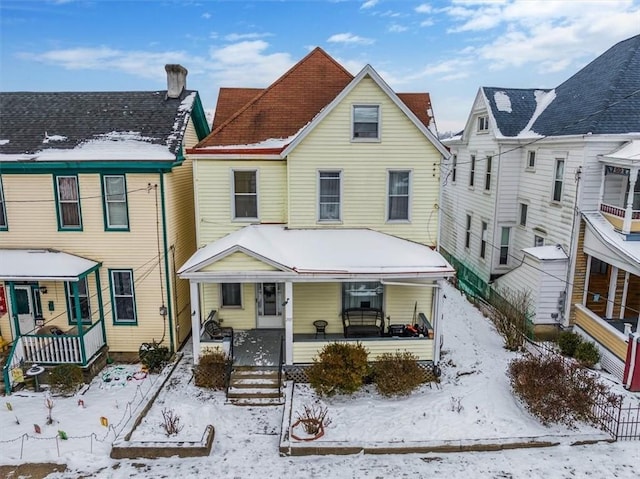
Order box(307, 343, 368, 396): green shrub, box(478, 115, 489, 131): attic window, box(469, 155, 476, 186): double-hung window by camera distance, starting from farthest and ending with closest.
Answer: box(469, 155, 476, 186): double-hung window
box(478, 115, 489, 131): attic window
box(307, 343, 368, 396): green shrub

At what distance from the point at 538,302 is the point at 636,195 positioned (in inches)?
198

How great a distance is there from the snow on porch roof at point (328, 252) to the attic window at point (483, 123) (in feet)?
34.9

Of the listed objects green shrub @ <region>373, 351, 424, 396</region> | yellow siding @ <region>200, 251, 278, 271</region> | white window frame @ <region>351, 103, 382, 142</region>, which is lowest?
green shrub @ <region>373, 351, 424, 396</region>

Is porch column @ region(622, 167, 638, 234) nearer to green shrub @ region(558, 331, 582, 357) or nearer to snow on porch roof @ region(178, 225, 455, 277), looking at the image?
green shrub @ region(558, 331, 582, 357)

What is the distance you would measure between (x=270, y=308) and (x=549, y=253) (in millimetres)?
10586

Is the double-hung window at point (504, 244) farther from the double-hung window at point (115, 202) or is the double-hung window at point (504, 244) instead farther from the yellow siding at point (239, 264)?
the double-hung window at point (115, 202)

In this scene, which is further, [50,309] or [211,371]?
[50,309]

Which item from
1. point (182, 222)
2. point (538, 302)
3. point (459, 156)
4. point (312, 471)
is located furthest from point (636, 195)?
point (182, 222)

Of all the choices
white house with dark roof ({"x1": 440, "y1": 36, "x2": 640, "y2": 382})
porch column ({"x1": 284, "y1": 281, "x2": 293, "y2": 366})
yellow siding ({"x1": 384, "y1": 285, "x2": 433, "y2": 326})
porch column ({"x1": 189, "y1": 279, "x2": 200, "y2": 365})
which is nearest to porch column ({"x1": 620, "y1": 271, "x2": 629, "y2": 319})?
white house with dark roof ({"x1": 440, "y1": 36, "x2": 640, "y2": 382})

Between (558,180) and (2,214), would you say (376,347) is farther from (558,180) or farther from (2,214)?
(2,214)

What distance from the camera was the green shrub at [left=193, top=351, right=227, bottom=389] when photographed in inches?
508

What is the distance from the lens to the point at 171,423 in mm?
10766

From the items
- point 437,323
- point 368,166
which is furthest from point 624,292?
point 368,166

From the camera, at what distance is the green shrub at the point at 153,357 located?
14109 mm
